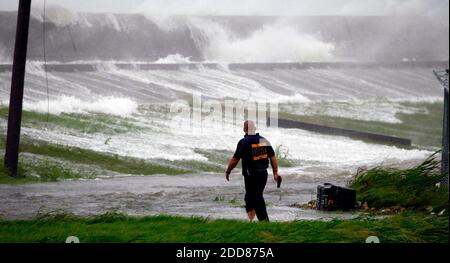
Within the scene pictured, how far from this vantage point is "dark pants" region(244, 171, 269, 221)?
38.2ft

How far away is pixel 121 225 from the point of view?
10.8 m

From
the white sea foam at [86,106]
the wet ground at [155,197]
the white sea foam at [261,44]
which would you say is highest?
the white sea foam at [261,44]

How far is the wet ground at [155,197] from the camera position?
13.9m

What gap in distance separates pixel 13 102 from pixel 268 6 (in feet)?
160

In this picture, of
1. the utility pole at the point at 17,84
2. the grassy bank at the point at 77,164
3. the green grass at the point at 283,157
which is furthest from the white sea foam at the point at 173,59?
the utility pole at the point at 17,84

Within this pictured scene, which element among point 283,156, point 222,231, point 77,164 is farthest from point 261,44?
point 222,231

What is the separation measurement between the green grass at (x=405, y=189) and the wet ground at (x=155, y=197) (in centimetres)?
93

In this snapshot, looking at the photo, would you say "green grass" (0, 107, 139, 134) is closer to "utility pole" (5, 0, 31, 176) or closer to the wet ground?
the wet ground

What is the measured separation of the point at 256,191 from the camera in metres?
11.7

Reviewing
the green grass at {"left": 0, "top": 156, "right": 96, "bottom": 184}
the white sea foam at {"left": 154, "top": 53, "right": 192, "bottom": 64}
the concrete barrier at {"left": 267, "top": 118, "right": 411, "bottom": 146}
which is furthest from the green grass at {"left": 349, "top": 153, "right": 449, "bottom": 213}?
the white sea foam at {"left": 154, "top": 53, "right": 192, "bottom": 64}

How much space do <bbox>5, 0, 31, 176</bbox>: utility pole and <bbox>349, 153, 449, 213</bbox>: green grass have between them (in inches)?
245

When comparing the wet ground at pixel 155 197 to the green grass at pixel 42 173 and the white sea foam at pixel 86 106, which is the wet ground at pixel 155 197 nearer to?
the green grass at pixel 42 173
